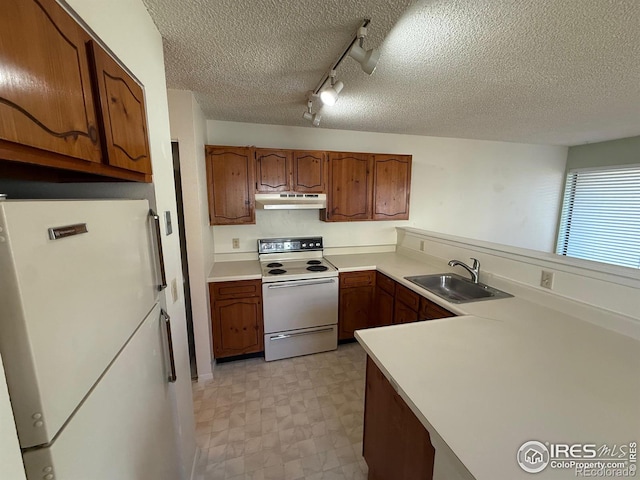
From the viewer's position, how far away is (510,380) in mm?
1025

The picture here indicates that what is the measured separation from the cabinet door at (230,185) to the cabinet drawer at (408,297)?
5.23 feet

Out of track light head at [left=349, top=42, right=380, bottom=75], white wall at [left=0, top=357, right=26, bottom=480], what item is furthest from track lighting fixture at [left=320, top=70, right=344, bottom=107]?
white wall at [left=0, top=357, right=26, bottom=480]

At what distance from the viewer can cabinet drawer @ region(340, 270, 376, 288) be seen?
2721 mm

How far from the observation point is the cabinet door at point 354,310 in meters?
2.76

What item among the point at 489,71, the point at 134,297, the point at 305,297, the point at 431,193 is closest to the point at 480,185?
the point at 431,193

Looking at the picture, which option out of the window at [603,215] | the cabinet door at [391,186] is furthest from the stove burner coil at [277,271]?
the window at [603,215]

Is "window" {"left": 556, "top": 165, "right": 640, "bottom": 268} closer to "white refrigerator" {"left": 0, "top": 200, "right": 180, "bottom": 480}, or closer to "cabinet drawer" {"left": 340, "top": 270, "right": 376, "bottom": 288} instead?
"cabinet drawer" {"left": 340, "top": 270, "right": 376, "bottom": 288}

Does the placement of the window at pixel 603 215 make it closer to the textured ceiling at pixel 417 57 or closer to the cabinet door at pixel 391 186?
the textured ceiling at pixel 417 57

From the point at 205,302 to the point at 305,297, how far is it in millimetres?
918

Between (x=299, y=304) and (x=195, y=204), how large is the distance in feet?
4.34

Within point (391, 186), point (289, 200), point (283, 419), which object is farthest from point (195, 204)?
point (391, 186)

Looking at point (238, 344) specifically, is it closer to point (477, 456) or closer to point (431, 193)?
point (477, 456)

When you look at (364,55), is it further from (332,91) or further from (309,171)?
(309,171)

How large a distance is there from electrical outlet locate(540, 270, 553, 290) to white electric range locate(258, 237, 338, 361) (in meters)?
1.62
